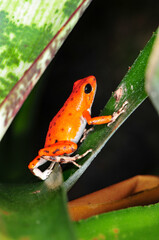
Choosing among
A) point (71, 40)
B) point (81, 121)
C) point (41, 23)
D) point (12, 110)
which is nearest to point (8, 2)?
point (41, 23)

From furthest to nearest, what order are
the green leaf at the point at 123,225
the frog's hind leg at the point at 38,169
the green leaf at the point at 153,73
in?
the frog's hind leg at the point at 38,169 → the green leaf at the point at 123,225 → the green leaf at the point at 153,73

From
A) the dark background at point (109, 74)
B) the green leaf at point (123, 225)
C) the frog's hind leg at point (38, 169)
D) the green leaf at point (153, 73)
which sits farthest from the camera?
the dark background at point (109, 74)

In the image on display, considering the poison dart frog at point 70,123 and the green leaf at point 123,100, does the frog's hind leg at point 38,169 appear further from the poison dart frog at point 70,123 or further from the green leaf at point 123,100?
the green leaf at point 123,100

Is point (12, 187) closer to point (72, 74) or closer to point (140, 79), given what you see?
point (140, 79)

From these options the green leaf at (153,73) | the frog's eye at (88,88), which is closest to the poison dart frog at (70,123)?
the frog's eye at (88,88)

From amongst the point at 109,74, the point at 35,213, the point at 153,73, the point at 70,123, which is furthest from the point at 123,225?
the point at 109,74

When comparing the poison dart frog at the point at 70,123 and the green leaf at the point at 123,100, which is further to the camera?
the poison dart frog at the point at 70,123

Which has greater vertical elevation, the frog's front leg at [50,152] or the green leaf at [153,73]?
the green leaf at [153,73]
